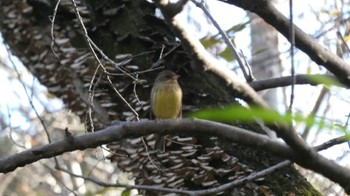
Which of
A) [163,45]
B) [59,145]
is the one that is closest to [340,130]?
[59,145]

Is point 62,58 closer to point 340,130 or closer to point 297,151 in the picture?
point 297,151

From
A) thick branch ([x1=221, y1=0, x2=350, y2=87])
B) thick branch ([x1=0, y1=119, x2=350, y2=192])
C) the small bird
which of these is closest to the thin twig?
thick branch ([x1=221, y1=0, x2=350, y2=87])

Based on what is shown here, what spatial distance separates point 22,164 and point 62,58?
1.59 meters

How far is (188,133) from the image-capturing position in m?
1.76

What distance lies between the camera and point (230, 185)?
2.36m

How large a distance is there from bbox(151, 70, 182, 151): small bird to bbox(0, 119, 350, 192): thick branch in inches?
45.1

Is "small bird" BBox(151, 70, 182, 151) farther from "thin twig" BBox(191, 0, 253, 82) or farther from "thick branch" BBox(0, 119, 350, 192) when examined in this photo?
"thick branch" BBox(0, 119, 350, 192)

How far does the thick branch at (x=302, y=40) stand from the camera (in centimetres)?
188

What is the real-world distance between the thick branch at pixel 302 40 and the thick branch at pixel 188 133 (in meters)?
0.36

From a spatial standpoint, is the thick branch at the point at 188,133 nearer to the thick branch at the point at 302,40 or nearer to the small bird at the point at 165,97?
the thick branch at the point at 302,40

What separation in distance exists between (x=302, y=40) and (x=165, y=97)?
1.56 meters

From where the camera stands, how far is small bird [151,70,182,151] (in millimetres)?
3188

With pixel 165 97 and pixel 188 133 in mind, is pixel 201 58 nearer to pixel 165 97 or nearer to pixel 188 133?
pixel 188 133

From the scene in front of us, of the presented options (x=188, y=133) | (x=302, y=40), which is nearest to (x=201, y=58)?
(x=188, y=133)
